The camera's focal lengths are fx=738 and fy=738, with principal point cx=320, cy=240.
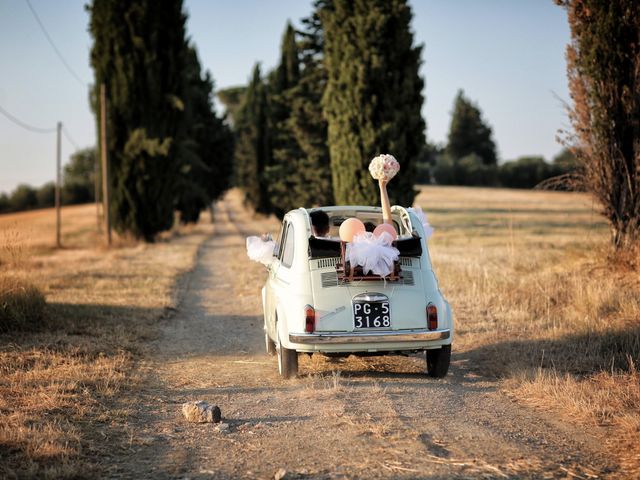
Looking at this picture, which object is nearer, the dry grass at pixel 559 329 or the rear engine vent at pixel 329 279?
the dry grass at pixel 559 329

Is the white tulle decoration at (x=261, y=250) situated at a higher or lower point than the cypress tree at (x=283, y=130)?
lower

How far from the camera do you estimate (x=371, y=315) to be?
734cm

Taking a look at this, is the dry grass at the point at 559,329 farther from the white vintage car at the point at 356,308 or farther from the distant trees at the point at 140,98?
the distant trees at the point at 140,98

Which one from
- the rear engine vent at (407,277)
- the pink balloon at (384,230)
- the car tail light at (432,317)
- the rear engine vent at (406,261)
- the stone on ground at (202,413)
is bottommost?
the stone on ground at (202,413)

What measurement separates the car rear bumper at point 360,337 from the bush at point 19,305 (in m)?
4.71

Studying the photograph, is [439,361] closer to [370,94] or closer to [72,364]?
[72,364]

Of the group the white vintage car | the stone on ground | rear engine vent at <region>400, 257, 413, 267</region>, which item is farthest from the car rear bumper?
the stone on ground

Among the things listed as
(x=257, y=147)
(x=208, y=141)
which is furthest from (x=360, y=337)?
(x=257, y=147)

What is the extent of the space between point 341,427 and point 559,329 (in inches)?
196

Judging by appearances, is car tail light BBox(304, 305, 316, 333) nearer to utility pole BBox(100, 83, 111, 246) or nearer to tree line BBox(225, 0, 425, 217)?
tree line BBox(225, 0, 425, 217)

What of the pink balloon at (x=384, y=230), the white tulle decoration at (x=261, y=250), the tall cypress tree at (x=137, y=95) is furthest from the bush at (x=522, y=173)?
the pink balloon at (x=384, y=230)

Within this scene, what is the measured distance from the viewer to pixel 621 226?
45.5 feet

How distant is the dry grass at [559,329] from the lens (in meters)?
6.55

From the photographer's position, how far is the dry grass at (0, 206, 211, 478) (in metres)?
5.19
